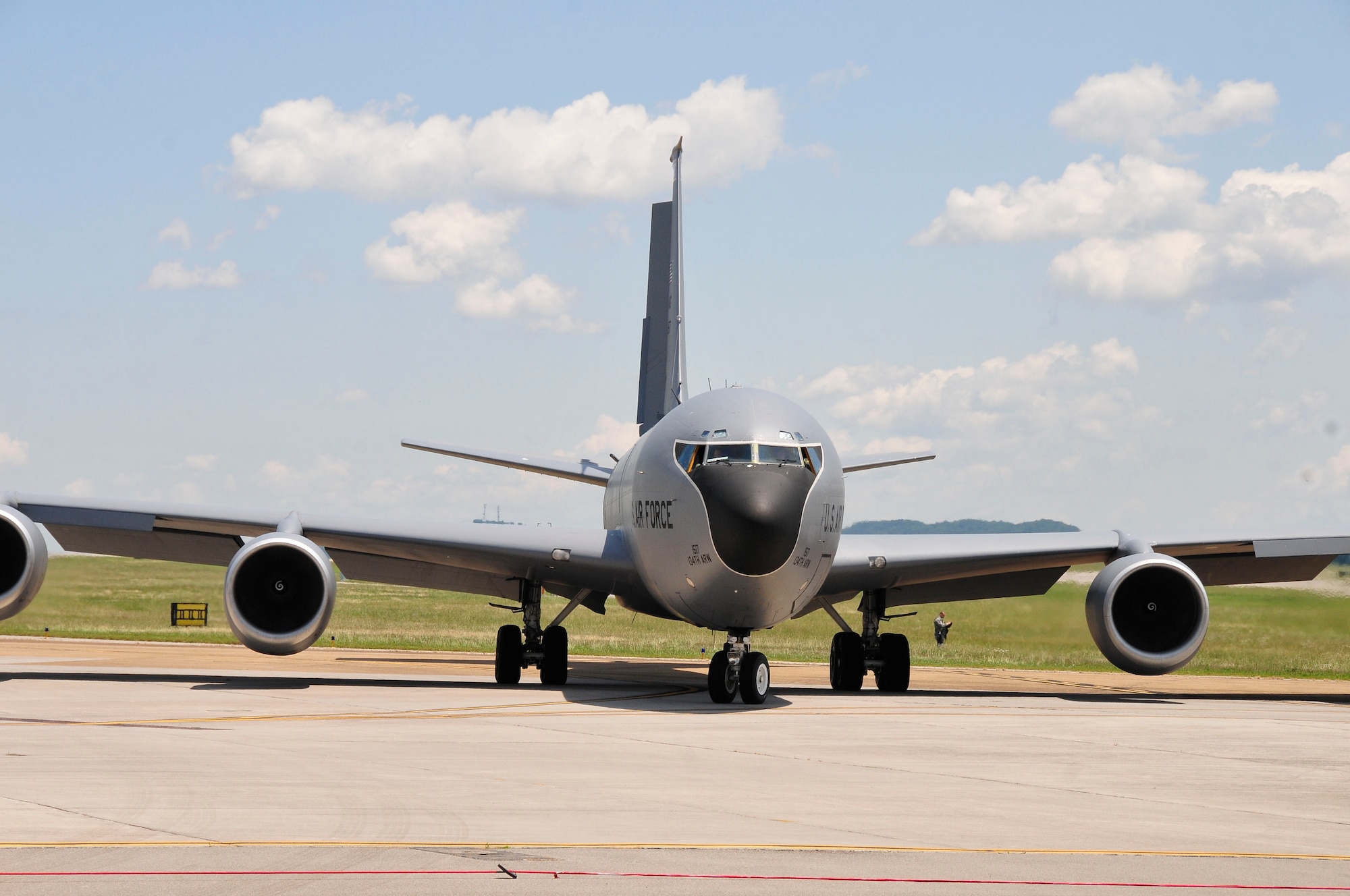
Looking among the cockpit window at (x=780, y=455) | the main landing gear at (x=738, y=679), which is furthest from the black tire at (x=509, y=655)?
the cockpit window at (x=780, y=455)

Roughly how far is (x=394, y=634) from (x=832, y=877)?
36.2 m

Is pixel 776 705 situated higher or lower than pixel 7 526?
lower

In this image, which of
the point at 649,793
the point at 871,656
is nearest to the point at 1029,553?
the point at 871,656

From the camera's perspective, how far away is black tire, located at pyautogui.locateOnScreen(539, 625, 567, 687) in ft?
77.2

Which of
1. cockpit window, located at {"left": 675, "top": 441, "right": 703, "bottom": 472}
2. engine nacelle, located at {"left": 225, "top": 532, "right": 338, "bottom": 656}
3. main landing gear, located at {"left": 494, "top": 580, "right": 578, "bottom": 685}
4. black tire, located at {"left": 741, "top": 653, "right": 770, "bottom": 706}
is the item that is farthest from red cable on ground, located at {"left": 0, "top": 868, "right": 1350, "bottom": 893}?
main landing gear, located at {"left": 494, "top": 580, "right": 578, "bottom": 685}

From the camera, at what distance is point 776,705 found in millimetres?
19531

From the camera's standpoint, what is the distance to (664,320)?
99.1ft

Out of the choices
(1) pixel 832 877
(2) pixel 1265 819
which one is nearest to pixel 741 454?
(2) pixel 1265 819

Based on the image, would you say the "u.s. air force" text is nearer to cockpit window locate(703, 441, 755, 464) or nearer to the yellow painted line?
cockpit window locate(703, 441, 755, 464)

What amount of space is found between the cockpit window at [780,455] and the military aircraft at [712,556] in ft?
0.08

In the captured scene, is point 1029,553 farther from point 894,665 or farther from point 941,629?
point 941,629

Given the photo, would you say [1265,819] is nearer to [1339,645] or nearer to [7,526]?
[7,526]

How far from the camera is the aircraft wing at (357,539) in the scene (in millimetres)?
21625

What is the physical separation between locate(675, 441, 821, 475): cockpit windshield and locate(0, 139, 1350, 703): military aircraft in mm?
29
